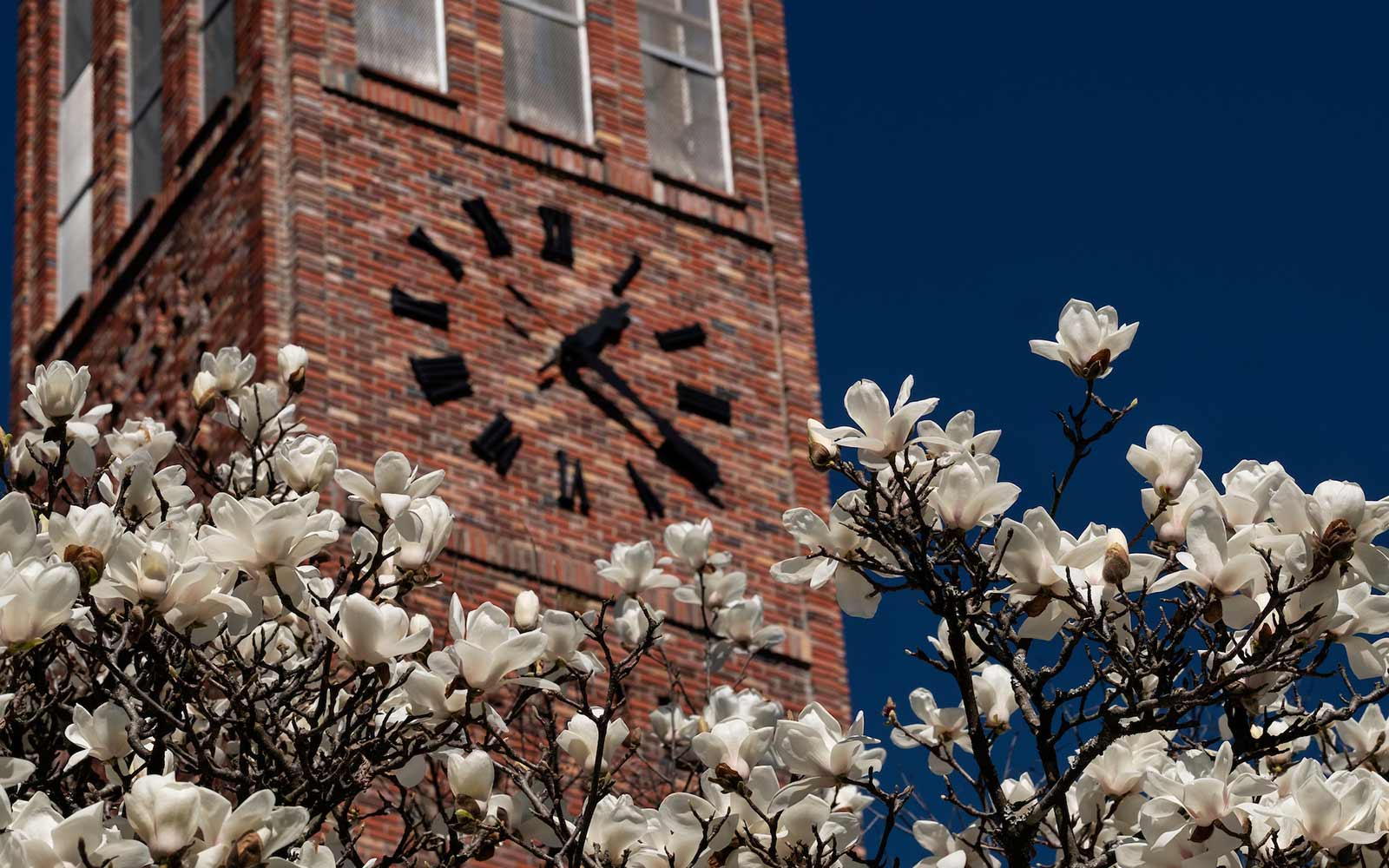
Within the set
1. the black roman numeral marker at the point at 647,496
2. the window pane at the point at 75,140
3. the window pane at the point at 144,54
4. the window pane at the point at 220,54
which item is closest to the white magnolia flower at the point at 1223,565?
the black roman numeral marker at the point at 647,496

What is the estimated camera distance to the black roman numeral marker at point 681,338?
52.6ft

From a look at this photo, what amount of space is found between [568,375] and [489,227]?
104cm

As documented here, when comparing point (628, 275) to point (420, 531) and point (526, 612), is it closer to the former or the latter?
point (526, 612)

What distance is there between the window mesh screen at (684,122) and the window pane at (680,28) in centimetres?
15

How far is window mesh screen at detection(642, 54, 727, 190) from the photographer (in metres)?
17.4

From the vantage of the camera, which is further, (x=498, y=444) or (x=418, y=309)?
(x=418, y=309)

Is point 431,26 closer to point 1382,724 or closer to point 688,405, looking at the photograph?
point 688,405

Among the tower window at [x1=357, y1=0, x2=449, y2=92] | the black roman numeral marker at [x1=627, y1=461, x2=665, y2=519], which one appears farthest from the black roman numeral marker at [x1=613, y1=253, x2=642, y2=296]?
the tower window at [x1=357, y1=0, x2=449, y2=92]

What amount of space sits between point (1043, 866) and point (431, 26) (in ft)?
38.7

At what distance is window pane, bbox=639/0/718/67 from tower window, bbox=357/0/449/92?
6.03ft

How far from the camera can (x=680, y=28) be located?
18156 mm

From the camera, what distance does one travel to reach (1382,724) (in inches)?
229

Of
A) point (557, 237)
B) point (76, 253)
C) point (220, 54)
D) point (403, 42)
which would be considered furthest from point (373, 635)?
point (76, 253)

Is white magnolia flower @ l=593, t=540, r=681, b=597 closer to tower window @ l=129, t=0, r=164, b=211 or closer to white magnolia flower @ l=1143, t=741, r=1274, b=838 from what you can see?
white magnolia flower @ l=1143, t=741, r=1274, b=838
